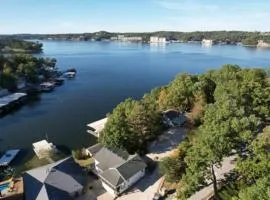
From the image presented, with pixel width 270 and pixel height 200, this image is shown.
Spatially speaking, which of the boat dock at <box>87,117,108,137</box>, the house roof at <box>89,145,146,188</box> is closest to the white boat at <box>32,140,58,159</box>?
the boat dock at <box>87,117,108,137</box>

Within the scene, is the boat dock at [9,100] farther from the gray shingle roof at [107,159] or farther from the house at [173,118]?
the gray shingle roof at [107,159]

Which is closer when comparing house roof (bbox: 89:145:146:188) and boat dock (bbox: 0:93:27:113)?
house roof (bbox: 89:145:146:188)

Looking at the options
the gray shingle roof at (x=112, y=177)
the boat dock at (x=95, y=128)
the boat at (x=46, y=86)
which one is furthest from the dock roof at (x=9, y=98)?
the gray shingle roof at (x=112, y=177)

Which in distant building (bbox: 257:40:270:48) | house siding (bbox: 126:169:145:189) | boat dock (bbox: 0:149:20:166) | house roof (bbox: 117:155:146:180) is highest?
distant building (bbox: 257:40:270:48)

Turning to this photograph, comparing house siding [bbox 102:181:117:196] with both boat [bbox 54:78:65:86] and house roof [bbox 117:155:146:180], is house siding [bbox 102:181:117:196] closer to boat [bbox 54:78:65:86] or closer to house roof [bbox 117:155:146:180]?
house roof [bbox 117:155:146:180]

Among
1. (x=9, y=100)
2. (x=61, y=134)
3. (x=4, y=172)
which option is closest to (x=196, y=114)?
(x=61, y=134)
